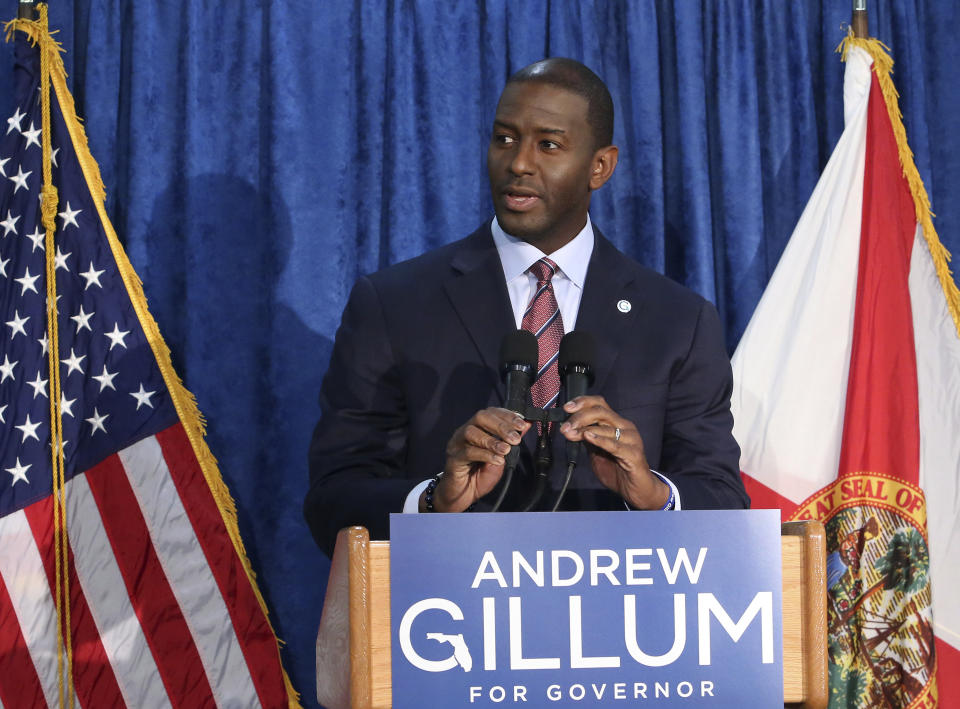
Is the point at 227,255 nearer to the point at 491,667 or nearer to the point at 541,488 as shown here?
the point at 541,488

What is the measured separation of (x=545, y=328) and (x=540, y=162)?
329mm

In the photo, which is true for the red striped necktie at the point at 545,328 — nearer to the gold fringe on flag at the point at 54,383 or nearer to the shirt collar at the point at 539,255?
the shirt collar at the point at 539,255

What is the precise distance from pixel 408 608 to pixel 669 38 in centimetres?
235

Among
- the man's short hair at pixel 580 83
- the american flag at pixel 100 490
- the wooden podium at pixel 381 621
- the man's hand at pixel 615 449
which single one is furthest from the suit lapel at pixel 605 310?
the american flag at pixel 100 490

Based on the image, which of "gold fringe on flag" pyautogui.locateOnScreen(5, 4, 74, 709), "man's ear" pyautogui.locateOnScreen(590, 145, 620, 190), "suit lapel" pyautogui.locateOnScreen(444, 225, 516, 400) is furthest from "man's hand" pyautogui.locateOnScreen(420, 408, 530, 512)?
"gold fringe on flag" pyautogui.locateOnScreen(5, 4, 74, 709)

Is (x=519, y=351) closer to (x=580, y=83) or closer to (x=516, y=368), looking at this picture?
(x=516, y=368)

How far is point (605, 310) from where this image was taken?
2006 mm

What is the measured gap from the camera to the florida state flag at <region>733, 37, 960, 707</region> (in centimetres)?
266

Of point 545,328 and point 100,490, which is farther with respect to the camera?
point 100,490

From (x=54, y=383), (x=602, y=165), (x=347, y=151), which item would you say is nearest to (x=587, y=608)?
(x=602, y=165)

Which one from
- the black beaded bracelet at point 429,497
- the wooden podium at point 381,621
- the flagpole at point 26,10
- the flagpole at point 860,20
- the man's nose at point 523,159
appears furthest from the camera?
the flagpole at point 860,20

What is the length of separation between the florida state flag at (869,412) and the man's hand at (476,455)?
145 centimetres

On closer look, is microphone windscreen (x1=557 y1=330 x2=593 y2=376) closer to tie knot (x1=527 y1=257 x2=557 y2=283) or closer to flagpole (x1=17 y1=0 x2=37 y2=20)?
tie knot (x1=527 y1=257 x2=557 y2=283)

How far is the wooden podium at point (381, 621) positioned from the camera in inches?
47.9
